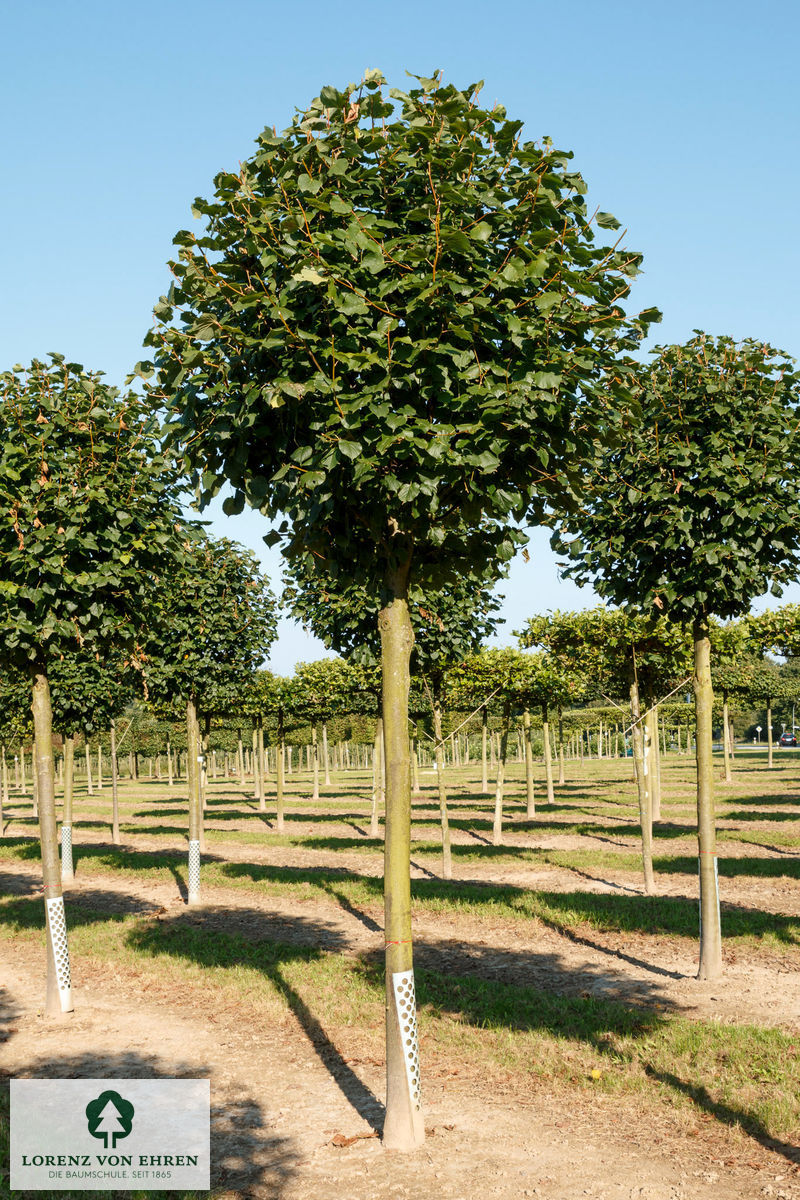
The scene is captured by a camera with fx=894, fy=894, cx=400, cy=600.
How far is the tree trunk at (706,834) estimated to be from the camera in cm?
977

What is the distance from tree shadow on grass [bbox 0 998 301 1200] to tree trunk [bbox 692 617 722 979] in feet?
17.6

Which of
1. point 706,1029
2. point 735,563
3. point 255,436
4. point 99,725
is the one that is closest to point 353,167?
point 255,436

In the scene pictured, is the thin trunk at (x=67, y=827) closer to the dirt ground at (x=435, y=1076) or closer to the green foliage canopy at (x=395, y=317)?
the dirt ground at (x=435, y=1076)

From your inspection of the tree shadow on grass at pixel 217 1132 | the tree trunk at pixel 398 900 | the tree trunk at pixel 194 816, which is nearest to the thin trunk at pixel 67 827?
the tree trunk at pixel 194 816

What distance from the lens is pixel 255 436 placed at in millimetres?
6020

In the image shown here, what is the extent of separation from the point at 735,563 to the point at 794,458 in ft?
4.23

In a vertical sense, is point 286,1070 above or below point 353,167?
below

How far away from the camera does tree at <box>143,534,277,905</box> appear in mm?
16141

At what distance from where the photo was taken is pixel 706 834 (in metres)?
9.95

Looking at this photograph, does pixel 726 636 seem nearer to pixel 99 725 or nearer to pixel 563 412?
pixel 99 725

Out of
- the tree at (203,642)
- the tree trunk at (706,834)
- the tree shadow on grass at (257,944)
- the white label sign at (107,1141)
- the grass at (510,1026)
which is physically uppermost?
the tree at (203,642)

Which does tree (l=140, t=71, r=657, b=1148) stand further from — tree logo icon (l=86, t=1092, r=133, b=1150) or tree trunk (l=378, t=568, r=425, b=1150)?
tree logo icon (l=86, t=1092, r=133, b=1150)

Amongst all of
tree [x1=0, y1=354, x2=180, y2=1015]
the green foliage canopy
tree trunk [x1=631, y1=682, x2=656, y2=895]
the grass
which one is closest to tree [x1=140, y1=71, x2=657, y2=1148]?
the green foliage canopy

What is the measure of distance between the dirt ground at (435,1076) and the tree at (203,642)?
11.2 feet
